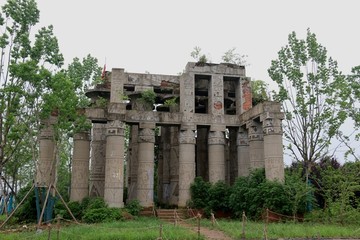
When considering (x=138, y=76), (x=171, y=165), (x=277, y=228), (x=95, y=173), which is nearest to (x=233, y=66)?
(x=138, y=76)

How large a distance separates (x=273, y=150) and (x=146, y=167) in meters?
9.49

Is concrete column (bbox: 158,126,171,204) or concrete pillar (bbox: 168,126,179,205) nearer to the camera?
concrete pillar (bbox: 168,126,179,205)

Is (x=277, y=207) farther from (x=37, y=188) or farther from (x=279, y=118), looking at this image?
(x=37, y=188)

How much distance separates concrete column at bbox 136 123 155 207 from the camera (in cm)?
2689

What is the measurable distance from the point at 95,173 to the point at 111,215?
25.1 ft

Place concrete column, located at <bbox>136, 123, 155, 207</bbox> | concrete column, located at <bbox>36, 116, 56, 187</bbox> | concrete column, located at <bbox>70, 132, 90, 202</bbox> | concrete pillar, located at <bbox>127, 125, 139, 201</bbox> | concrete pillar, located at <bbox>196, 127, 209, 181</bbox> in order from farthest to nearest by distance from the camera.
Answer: concrete pillar, located at <bbox>196, 127, 209, 181</bbox> → concrete pillar, located at <bbox>127, 125, 139, 201</bbox> → concrete column, located at <bbox>136, 123, 155, 207</bbox> → concrete column, located at <bbox>70, 132, 90, 202</bbox> → concrete column, located at <bbox>36, 116, 56, 187</bbox>

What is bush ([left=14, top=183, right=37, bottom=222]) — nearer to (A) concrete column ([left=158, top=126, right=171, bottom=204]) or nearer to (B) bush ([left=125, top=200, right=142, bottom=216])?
(B) bush ([left=125, top=200, right=142, bottom=216])

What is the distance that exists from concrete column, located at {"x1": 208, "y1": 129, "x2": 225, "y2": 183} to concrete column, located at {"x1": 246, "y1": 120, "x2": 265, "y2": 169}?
2.72 metres

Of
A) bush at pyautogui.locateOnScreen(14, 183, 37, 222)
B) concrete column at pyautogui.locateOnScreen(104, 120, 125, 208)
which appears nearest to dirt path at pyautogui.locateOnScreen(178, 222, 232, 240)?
concrete column at pyautogui.locateOnScreen(104, 120, 125, 208)

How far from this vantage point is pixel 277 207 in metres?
21.6

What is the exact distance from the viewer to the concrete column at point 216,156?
2800cm

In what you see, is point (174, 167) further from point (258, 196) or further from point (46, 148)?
point (46, 148)

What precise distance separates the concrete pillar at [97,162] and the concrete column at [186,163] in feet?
21.8

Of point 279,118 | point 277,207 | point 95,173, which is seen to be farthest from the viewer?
point 95,173
